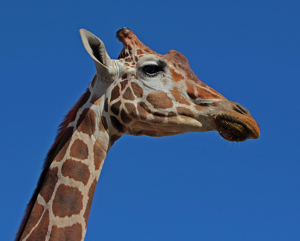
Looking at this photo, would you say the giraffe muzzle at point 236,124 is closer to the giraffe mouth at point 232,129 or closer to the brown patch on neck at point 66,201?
the giraffe mouth at point 232,129

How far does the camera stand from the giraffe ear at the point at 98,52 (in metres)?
4.74

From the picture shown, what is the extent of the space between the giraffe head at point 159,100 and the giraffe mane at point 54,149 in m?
0.29

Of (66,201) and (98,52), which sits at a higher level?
(98,52)

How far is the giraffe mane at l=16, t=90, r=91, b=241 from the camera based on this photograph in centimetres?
447

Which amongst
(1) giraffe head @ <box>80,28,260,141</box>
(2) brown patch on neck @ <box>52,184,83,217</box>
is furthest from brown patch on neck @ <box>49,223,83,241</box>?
(1) giraffe head @ <box>80,28,260,141</box>

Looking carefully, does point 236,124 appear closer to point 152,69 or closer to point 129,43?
point 152,69

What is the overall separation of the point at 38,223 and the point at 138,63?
238cm

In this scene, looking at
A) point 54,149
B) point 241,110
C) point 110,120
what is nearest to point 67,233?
point 54,149

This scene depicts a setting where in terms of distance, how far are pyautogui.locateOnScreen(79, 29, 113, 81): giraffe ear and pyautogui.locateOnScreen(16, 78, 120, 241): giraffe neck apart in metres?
0.31

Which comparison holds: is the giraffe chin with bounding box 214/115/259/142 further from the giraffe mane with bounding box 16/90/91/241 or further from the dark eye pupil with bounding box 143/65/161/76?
the giraffe mane with bounding box 16/90/91/241

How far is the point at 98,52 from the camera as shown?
500 centimetres

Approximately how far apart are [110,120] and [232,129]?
4.99 feet

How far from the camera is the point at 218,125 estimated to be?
4652 mm

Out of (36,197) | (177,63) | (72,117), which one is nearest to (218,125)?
(177,63)
